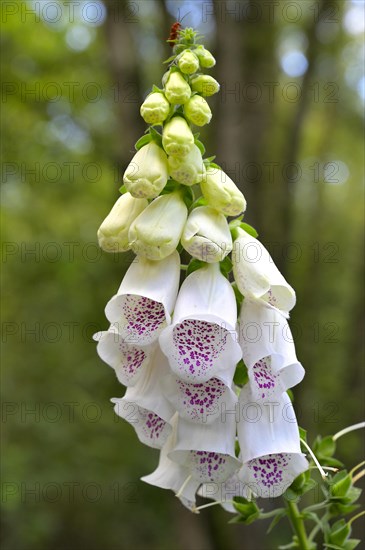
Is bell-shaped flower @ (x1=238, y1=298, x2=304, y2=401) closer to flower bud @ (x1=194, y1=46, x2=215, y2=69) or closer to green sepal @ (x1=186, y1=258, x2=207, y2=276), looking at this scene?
green sepal @ (x1=186, y1=258, x2=207, y2=276)

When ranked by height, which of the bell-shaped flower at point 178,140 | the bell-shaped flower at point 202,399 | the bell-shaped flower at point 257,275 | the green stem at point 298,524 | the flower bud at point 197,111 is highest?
the flower bud at point 197,111

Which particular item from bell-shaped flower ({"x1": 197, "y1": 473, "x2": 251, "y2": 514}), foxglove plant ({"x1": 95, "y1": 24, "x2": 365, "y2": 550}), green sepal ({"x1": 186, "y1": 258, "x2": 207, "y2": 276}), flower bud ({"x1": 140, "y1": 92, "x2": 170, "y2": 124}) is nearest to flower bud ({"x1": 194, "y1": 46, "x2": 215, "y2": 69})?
foxglove plant ({"x1": 95, "y1": 24, "x2": 365, "y2": 550})

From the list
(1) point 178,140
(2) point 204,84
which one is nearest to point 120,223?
(1) point 178,140

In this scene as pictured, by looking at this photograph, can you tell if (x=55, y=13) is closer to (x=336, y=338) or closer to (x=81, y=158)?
(x=81, y=158)

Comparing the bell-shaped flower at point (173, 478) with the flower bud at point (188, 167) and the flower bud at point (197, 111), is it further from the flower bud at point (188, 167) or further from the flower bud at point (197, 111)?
the flower bud at point (197, 111)

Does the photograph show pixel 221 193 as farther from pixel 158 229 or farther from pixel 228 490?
pixel 228 490

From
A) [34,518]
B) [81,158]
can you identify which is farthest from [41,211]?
[34,518]

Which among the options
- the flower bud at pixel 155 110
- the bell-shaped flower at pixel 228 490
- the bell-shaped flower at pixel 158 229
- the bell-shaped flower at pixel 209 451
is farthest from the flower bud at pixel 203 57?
the bell-shaped flower at pixel 228 490
